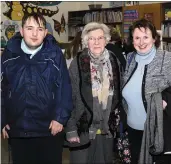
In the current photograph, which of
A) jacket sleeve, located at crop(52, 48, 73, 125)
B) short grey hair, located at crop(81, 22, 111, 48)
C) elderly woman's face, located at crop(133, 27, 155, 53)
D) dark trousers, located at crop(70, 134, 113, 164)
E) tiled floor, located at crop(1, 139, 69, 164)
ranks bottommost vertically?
tiled floor, located at crop(1, 139, 69, 164)

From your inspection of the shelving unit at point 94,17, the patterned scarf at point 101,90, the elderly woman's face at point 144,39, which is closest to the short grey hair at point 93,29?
the patterned scarf at point 101,90

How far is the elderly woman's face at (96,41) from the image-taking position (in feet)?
7.50

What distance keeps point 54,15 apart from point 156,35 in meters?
5.41

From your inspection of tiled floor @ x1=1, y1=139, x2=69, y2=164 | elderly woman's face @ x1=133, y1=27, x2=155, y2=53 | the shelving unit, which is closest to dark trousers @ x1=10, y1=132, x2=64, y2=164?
elderly woman's face @ x1=133, y1=27, x2=155, y2=53

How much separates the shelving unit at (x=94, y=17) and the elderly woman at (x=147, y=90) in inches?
178

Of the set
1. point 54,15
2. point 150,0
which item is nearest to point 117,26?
point 150,0

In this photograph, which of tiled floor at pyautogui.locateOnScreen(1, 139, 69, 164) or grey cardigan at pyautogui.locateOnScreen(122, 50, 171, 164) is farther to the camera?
tiled floor at pyautogui.locateOnScreen(1, 139, 69, 164)

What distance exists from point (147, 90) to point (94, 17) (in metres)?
5.39

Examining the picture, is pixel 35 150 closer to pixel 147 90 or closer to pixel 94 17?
pixel 147 90

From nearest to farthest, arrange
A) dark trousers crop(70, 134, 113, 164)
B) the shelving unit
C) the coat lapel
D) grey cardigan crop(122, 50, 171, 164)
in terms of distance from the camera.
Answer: grey cardigan crop(122, 50, 171, 164), the coat lapel, dark trousers crop(70, 134, 113, 164), the shelving unit

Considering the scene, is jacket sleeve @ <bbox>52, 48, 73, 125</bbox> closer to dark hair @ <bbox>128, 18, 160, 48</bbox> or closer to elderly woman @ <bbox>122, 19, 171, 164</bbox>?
elderly woman @ <bbox>122, 19, 171, 164</bbox>

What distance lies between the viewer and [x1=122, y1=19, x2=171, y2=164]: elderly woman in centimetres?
205

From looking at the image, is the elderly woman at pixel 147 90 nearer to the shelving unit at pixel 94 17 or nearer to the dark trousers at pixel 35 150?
the dark trousers at pixel 35 150

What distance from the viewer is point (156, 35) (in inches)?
86.6
